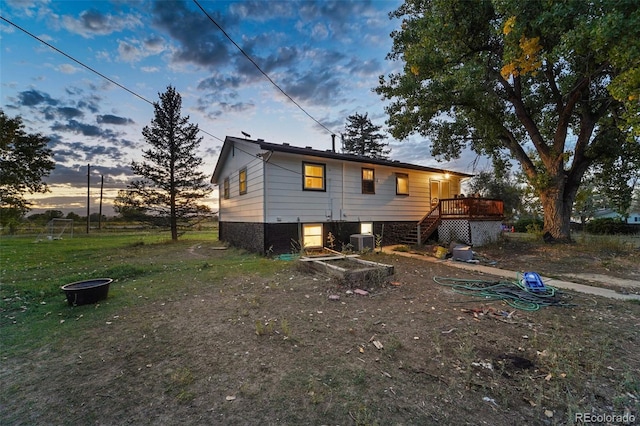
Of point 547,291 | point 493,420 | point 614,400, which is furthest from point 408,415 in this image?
point 547,291

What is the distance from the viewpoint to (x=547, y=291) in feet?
17.0

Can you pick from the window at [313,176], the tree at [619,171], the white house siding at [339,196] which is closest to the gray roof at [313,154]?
Result: the white house siding at [339,196]

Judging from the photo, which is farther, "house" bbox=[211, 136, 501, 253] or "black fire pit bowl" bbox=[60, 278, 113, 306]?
"house" bbox=[211, 136, 501, 253]

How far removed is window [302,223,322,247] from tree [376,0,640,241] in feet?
21.7

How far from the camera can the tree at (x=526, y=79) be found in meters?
7.44

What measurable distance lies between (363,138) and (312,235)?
2523 cm

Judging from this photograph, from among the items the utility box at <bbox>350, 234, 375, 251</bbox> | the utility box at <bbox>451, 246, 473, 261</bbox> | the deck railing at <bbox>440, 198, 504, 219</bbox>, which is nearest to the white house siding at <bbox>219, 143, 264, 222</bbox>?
the utility box at <bbox>350, 234, 375, 251</bbox>

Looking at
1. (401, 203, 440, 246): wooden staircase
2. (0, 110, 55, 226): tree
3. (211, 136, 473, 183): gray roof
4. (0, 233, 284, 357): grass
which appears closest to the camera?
(0, 233, 284, 357): grass

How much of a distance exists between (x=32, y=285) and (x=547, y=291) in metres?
10.7

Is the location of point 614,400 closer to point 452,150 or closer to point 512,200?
point 452,150

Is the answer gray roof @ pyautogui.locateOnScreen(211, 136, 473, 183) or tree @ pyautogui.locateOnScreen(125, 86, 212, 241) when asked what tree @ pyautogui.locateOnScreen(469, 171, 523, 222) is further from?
tree @ pyautogui.locateOnScreen(125, 86, 212, 241)

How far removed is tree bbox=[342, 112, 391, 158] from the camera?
3319 centimetres

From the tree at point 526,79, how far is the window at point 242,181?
7.78 meters

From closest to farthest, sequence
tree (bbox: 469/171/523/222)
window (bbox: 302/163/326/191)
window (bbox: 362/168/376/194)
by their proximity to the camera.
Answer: window (bbox: 302/163/326/191), window (bbox: 362/168/376/194), tree (bbox: 469/171/523/222)
